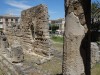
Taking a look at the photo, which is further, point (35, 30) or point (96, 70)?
point (35, 30)

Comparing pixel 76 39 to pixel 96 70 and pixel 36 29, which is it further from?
pixel 36 29

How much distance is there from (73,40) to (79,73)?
2.16 ft

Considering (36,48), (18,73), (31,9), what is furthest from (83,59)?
(31,9)

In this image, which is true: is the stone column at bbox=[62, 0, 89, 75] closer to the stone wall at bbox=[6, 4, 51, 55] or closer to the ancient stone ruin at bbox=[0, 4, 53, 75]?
the ancient stone ruin at bbox=[0, 4, 53, 75]

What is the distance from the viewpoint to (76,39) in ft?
13.0

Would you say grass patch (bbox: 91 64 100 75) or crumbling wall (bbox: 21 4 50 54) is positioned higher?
crumbling wall (bbox: 21 4 50 54)

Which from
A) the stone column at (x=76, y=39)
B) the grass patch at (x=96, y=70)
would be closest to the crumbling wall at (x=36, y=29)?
the grass patch at (x=96, y=70)

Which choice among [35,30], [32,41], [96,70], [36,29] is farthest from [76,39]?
[32,41]

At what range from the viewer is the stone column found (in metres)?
3.95

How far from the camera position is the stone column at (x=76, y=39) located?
3.95 meters

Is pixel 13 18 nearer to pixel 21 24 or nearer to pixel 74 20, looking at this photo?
pixel 21 24

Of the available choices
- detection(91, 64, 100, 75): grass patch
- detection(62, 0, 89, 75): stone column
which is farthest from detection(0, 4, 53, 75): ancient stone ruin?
detection(62, 0, 89, 75): stone column

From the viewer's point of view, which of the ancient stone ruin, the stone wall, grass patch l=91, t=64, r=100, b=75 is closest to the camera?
grass patch l=91, t=64, r=100, b=75

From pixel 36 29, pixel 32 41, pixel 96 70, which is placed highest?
pixel 36 29
